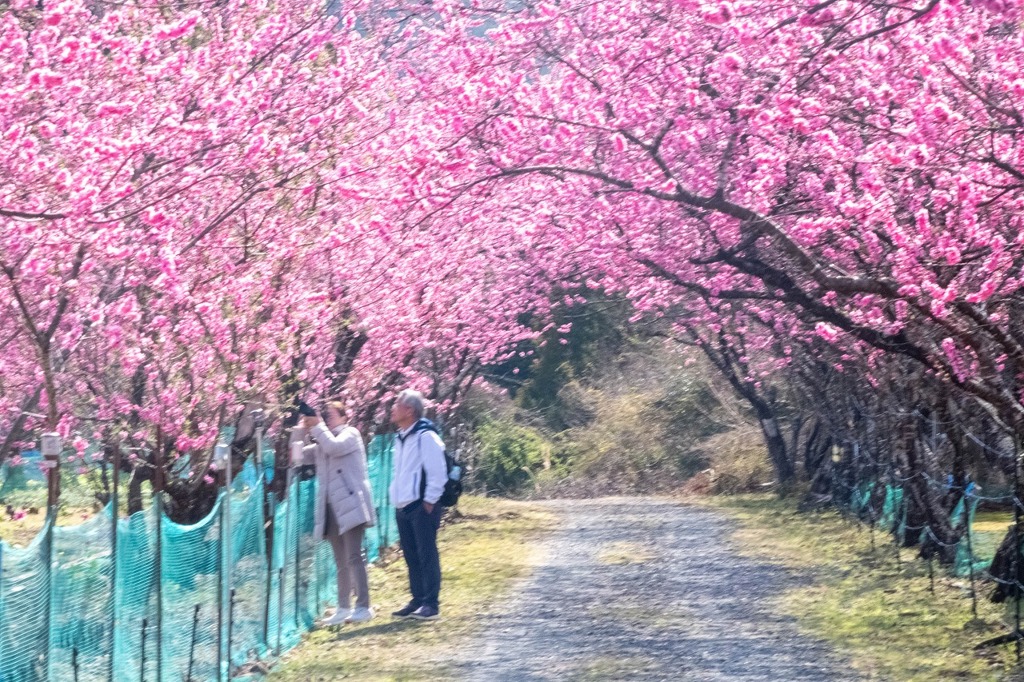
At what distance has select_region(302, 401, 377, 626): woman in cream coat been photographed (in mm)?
11828

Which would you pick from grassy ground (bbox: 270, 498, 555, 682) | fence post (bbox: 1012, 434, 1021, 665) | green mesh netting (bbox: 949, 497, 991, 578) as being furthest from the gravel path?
green mesh netting (bbox: 949, 497, 991, 578)

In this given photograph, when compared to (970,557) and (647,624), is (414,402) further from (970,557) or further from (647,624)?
(970,557)

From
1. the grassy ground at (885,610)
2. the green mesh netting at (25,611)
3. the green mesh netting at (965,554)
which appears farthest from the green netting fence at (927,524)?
the green mesh netting at (25,611)

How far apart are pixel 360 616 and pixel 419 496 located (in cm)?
103

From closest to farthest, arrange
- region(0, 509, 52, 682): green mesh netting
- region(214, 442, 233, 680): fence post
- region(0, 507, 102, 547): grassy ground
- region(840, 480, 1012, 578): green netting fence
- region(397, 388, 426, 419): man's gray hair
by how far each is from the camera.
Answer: region(0, 509, 52, 682): green mesh netting, region(214, 442, 233, 680): fence post, region(397, 388, 426, 419): man's gray hair, region(840, 480, 1012, 578): green netting fence, region(0, 507, 102, 547): grassy ground

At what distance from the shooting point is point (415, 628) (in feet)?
37.8

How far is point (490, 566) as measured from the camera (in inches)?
650

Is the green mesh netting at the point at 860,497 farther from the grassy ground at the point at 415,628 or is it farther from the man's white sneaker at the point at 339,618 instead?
the man's white sneaker at the point at 339,618

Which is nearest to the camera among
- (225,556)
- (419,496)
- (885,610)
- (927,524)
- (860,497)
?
(225,556)

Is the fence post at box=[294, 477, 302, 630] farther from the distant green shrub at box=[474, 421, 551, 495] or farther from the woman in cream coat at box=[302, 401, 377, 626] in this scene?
the distant green shrub at box=[474, 421, 551, 495]

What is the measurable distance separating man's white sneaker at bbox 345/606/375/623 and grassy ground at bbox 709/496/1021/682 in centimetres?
333

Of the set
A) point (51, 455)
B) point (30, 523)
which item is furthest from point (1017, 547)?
point (30, 523)

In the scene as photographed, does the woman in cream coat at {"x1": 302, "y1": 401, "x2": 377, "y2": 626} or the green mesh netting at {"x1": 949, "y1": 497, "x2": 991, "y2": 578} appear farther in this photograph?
the green mesh netting at {"x1": 949, "y1": 497, "x2": 991, "y2": 578}

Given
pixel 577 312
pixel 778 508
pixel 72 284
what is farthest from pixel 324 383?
pixel 577 312
